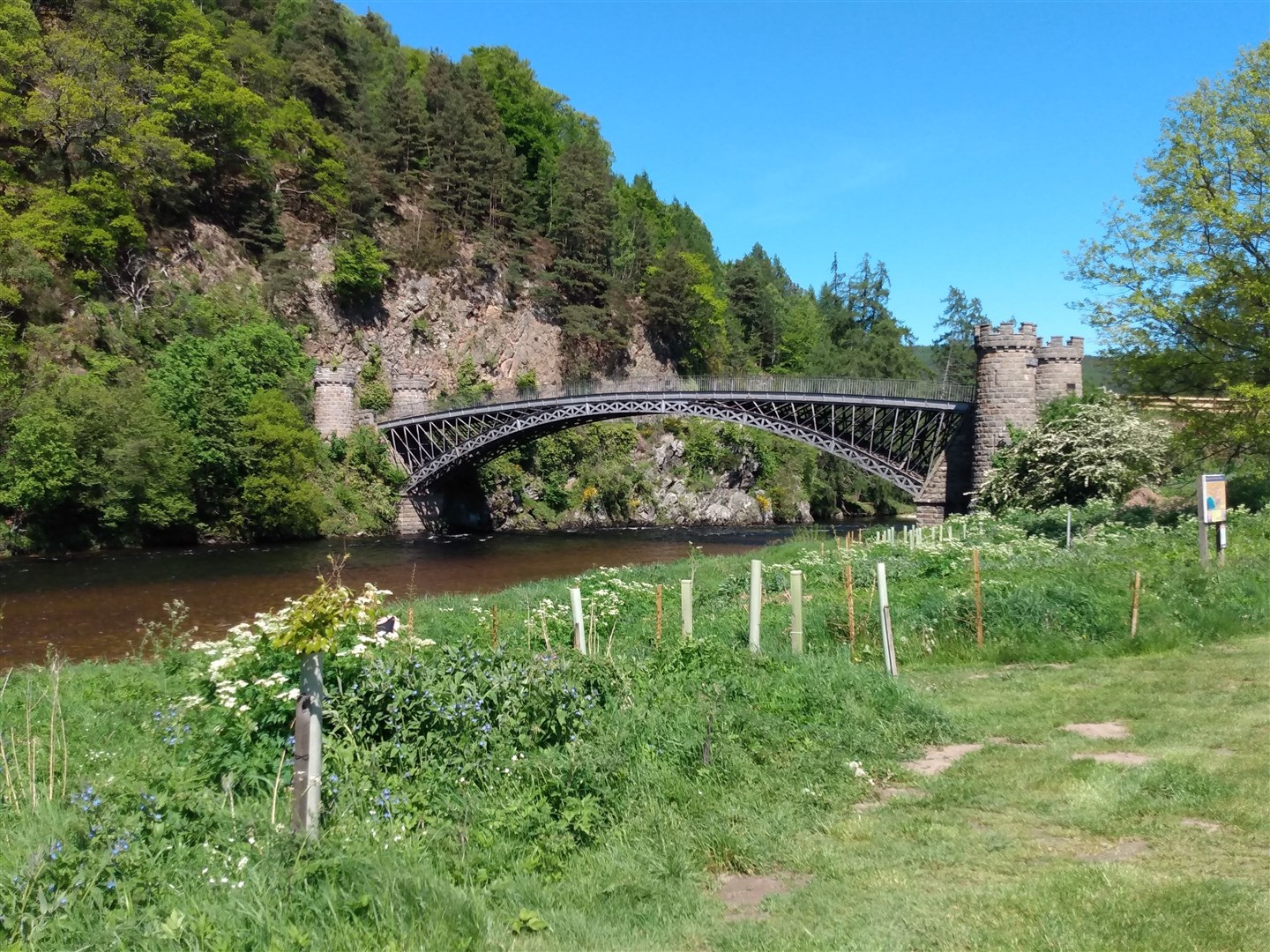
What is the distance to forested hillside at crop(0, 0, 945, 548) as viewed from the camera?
3209cm

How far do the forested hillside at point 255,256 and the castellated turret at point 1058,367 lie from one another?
28.4 m

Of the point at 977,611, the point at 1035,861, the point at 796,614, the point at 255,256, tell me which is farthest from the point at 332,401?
the point at 1035,861

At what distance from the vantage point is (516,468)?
50.9 metres

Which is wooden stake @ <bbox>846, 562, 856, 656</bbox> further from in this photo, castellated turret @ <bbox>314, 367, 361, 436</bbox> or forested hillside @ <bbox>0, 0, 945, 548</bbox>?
castellated turret @ <bbox>314, 367, 361, 436</bbox>

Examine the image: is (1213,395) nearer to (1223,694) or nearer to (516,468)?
(1223,694)

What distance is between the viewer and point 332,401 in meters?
44.1

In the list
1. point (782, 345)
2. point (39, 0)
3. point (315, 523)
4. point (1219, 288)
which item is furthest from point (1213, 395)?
point (782, 345)

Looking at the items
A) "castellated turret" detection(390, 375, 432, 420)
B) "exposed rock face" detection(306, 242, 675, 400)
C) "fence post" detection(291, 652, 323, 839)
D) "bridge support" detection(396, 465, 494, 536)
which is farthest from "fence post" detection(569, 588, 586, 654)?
"exposed rock face" detection(306, 242, 675, 400)

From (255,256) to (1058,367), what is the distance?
42836 millimetres

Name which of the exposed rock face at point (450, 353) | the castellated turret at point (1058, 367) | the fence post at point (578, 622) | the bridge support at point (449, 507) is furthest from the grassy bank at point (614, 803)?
the exposed rock face at point (450, 353)

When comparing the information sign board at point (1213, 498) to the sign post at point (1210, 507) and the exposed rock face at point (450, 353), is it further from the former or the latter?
the exposed rock face at point (450, 353)

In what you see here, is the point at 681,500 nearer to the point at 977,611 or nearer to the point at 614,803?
the point at 977,611

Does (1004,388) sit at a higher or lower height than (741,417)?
higher

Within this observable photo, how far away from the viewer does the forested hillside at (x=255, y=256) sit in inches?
1264
